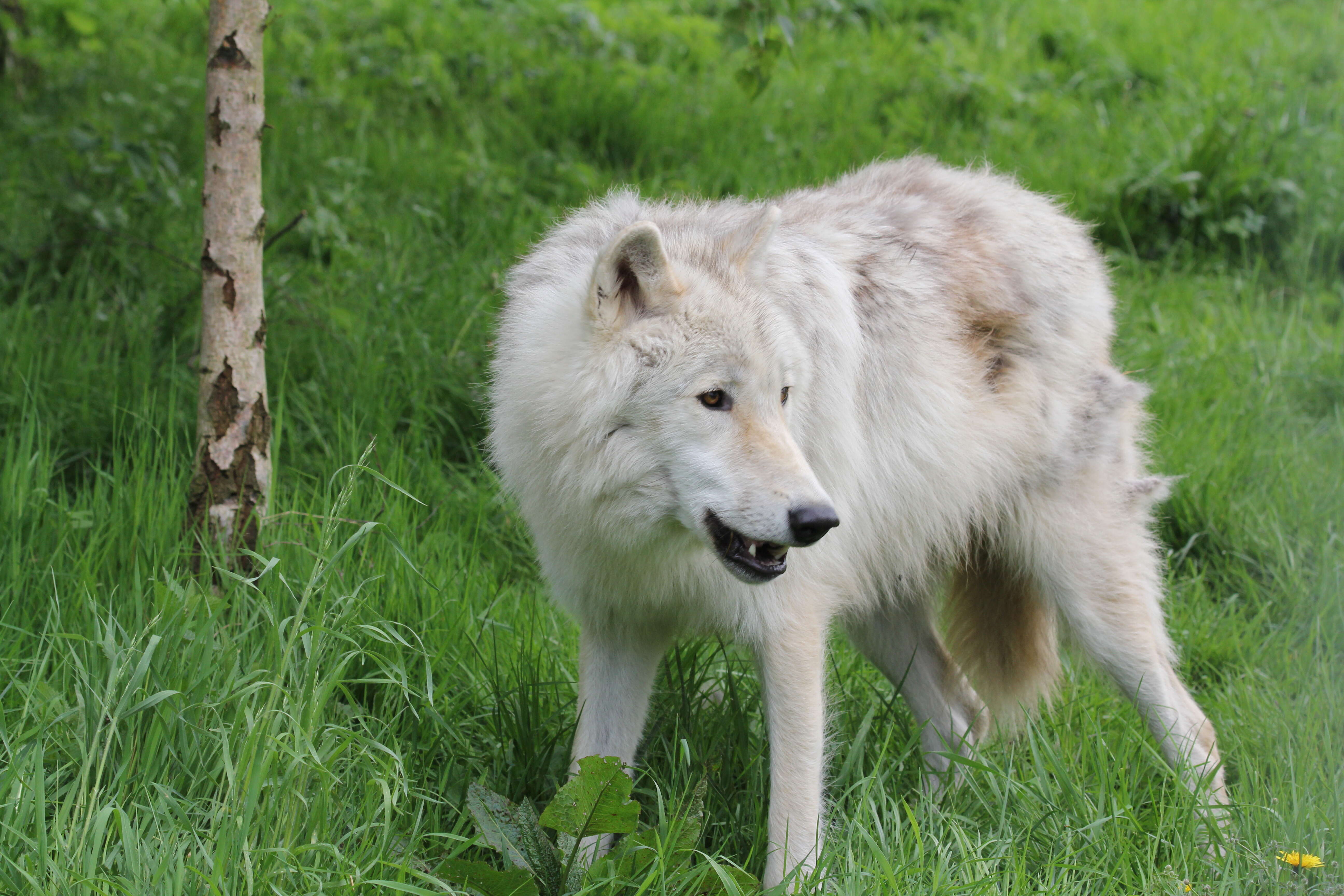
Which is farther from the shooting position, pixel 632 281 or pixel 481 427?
pixel 481 427

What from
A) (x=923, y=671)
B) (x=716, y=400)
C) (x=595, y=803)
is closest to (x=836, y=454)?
(x=716, y=400)

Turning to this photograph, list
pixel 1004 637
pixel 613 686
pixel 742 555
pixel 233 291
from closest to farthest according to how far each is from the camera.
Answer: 1. pixel 742 555
2. pixel 613 686
3. pixel 233 291
4. pixel 1004 637

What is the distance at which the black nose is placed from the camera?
96.6 inches

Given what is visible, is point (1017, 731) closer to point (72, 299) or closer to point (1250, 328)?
point (1250, 328)

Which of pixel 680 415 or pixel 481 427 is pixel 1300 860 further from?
pixel 481 427

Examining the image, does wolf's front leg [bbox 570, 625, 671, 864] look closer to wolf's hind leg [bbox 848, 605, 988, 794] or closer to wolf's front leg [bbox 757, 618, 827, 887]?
wolf's front leg [bbox 757, 618, 827, 887]

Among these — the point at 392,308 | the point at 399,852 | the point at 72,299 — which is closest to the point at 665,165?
the point at 392,308

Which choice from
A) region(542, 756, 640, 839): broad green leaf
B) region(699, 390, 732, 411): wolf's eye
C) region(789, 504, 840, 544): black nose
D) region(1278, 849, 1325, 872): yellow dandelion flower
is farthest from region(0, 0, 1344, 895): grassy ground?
region(699, 390, 732, 411): wolf's eye

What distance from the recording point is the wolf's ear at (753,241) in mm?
2791

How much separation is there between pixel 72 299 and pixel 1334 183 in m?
7.07

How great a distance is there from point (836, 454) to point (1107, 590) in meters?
1.14

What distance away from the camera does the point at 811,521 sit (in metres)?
2.45

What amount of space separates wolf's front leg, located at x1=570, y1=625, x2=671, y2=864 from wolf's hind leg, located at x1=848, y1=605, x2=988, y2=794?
914mm

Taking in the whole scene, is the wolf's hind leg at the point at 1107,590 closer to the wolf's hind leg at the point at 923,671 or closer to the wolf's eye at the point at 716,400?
the wolf's hind leg at the point at 923,671
